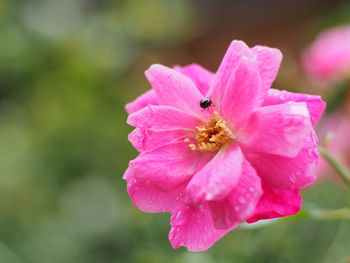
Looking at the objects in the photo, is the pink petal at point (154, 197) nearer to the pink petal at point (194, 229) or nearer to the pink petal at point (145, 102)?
the pink petal at point (194, 229)

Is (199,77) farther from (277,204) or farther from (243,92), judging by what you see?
(277,204)

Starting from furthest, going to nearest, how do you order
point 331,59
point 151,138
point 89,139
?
point 89,139 → point 331,59 → point 151,138

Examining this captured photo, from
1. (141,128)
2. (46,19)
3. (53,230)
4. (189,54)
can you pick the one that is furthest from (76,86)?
(141,128)

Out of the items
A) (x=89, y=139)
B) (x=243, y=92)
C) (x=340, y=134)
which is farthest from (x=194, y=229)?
(x=89, y=139)

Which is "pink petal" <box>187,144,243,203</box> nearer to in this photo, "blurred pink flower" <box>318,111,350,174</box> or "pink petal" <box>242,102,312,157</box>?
"pink petal" <box>242,102,312,157</box>

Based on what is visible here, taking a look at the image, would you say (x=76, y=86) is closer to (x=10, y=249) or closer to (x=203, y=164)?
(x=10, y=249)

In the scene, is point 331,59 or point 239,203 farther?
point 331,59
